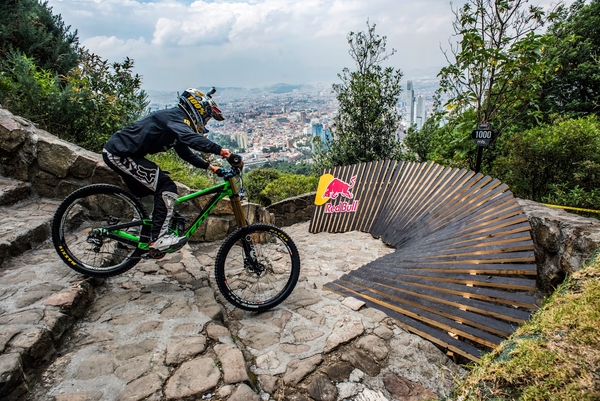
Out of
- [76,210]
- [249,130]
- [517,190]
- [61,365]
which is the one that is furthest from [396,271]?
[249,130]

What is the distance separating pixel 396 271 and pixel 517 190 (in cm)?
460

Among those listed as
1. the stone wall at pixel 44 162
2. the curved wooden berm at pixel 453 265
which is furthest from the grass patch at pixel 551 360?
the stone wall at pixel 44 162

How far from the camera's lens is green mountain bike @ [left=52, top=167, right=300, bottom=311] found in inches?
115

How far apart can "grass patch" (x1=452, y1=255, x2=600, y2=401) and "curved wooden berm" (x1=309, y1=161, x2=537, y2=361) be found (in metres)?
0.84

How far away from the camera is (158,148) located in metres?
2.97

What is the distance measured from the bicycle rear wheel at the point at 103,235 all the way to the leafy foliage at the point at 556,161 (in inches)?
259

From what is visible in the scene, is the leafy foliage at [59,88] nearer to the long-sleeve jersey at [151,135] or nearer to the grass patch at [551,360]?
the long-sleeve jersey at [151,135]

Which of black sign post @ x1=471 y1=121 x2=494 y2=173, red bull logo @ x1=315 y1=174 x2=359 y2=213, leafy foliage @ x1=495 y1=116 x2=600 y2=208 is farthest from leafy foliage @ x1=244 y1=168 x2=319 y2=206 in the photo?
leafy foliage @ x1=495 y1=116 x2=600 y2=208

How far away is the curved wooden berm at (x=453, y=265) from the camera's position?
278 centimetres

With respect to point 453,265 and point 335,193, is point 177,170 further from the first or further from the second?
point 453,265

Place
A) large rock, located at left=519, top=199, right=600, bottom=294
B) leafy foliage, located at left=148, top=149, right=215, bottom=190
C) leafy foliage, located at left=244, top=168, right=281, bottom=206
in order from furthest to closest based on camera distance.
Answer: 1. leafy foliage, located at left=244, top=168, right=281, bottom=206
2. leafy foliage, located at left=148, top=149, right=215, bottom=190
3. large rock, located at left=519, top=199, right=600, bottom=294

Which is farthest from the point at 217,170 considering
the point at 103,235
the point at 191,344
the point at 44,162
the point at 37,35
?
the point at 37,35

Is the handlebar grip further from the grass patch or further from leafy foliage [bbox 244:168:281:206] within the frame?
leafy foliage [bbox 244:168:281:206]

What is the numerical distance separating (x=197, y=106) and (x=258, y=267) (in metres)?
1.52
